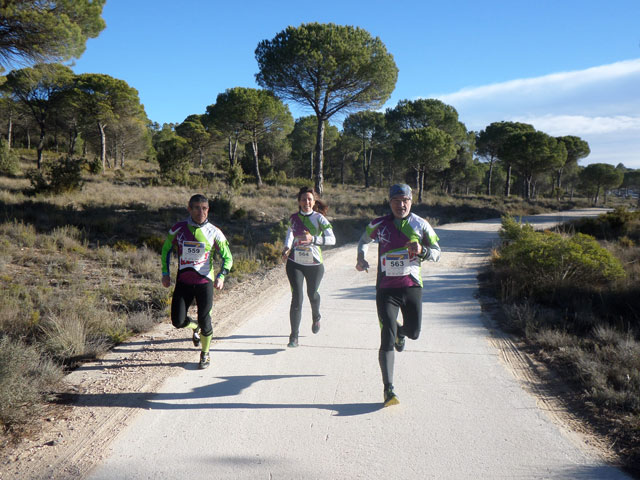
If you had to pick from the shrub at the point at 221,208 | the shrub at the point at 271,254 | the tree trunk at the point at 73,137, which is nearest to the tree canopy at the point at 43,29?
the shrub at the point at 221,208

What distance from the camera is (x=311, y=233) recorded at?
5141 mm

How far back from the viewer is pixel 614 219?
53.0ft

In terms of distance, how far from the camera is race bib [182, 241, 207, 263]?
14.3ft

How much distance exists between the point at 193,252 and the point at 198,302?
0.56m

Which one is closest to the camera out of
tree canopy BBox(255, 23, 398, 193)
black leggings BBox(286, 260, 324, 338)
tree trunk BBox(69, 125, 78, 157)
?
black leggings BBox(286, 260, 324, 338)

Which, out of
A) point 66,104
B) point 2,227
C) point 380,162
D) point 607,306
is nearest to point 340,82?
point 2,227

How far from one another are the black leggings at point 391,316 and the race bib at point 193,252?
1968mm

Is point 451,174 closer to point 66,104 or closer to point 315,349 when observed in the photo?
point 66,104

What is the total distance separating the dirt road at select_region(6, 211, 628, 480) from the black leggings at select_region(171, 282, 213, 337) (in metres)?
0.49

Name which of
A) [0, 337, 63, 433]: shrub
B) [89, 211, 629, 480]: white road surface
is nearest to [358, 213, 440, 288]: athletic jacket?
[89, 211, 629, 480]: white road surface

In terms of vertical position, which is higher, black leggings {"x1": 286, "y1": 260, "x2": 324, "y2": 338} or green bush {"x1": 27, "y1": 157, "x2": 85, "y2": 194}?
green bush {"x1": 27, "y1": 157, "x2": 85, "y2": 194}

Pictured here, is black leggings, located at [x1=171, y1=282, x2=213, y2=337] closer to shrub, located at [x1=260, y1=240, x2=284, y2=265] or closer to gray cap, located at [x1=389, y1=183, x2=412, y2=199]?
gray cap, located at [x1=389, y1=183, x2=412, y2=199]

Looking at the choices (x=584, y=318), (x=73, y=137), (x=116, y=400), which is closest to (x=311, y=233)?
(x=116, y=400)

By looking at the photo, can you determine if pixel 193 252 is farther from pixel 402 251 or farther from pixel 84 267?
pixel 84 267
